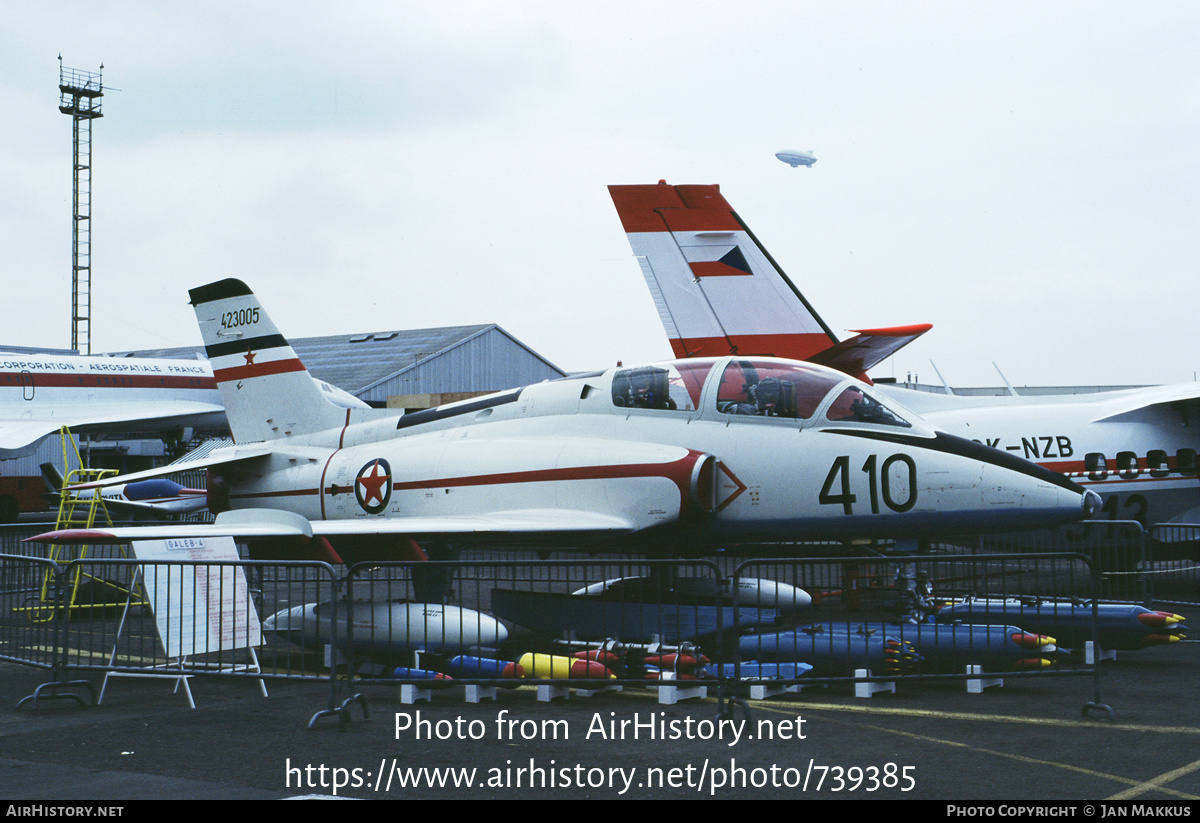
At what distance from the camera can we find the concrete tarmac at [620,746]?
4953mm

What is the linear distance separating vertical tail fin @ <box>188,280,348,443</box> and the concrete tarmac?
5.31 meters

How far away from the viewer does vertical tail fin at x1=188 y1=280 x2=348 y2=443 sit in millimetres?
12727

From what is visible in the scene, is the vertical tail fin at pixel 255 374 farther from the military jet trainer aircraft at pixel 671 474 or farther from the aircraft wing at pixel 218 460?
the military jet trainer aircraft at pixel 671 474

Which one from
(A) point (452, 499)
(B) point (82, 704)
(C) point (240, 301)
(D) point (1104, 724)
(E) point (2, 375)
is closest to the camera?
(D) point (1104, 724)


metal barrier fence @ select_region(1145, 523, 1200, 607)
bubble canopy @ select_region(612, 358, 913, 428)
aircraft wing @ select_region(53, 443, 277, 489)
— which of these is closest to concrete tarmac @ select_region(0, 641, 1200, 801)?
bubble canopy @ select_region(612, 358, 913, 428)

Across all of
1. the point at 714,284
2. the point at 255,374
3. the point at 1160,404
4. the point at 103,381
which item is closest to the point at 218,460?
the point at 255,374

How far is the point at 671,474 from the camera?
896cm

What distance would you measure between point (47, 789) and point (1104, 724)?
6075 mm

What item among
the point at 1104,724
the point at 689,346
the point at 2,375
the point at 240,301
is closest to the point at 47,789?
the point at 1104,724

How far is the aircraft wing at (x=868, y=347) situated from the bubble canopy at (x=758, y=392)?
10.2 feet

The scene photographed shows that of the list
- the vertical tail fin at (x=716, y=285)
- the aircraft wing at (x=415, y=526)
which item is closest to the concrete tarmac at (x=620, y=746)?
the aircraft wing at (x=415, y=526)

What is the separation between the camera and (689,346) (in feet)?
50.6

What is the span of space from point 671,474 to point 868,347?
16.0ft
